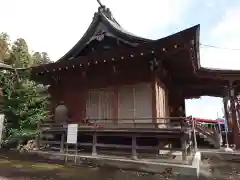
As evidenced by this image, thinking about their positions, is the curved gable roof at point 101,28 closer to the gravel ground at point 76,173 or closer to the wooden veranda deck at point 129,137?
the wooden veranda deck at point 129,137

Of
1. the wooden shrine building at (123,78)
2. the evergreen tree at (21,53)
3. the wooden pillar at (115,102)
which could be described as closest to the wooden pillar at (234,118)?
the wooden shrine building at (123,78)

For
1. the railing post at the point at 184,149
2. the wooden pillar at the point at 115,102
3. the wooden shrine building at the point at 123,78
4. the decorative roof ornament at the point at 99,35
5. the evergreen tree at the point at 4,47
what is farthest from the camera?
the evergreen tree at the point at 4,47

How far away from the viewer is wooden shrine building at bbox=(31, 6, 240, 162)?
31.6 feet

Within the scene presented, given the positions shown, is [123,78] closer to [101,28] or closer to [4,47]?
[101,28]

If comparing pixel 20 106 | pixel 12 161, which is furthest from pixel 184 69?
pixel 12 161

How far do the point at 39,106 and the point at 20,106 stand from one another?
1.06 m

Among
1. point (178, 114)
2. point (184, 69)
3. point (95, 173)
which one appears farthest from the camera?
point (178, 114)

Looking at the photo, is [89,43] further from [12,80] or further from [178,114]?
[178,114]

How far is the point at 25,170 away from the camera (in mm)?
8625

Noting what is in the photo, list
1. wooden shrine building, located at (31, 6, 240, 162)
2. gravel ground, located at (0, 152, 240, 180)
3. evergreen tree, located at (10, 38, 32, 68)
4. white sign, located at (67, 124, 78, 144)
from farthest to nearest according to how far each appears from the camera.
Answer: evergreen tree, located at (10, 38, 32, 68) → white sign, located at (67, 124, 78, 144) → wooden shrine building, located at (31, 6, 240, 162) → gravel ground, located at (0, 152, 240, 180)

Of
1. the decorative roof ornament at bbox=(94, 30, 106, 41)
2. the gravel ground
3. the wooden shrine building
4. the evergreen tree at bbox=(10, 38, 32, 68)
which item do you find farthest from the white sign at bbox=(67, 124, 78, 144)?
the evergreen tree at bbox=(10, 38, 32, 68)

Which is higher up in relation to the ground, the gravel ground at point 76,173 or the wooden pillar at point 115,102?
the wooden pillar at point 115,102

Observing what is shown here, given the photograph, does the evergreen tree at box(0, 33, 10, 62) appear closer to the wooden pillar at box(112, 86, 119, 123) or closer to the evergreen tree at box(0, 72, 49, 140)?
the evergreen tree at box(0, 72, 49, 140)

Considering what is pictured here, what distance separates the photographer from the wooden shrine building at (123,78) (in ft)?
31.6
